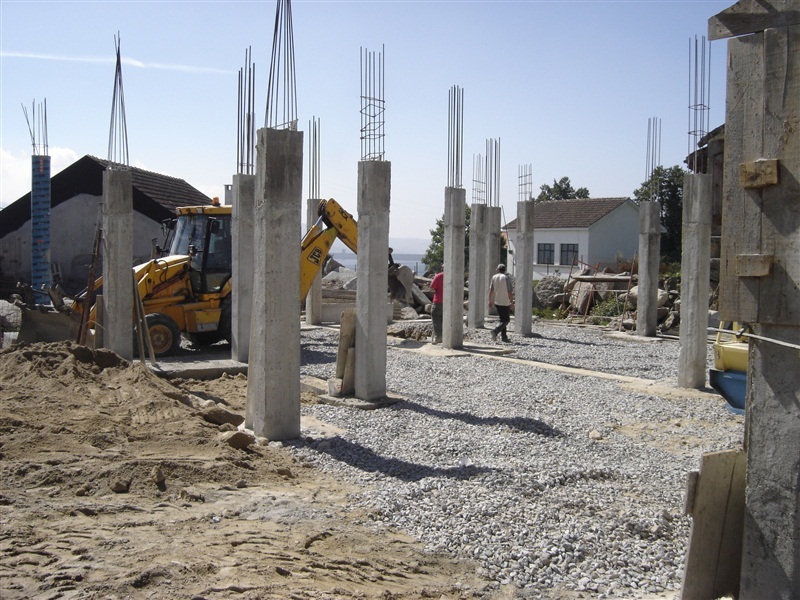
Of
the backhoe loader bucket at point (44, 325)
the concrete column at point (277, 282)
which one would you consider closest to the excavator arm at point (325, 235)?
the backhoe loader bucket at point (44, 325)

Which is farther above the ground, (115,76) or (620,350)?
(115,76)

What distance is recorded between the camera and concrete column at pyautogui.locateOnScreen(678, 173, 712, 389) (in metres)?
11.3

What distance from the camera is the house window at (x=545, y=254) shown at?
43.8 meters

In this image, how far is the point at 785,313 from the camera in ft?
12.9

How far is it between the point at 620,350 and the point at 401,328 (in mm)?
5393

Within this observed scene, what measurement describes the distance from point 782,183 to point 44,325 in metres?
11.9

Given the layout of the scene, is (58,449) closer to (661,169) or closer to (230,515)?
(230,515)

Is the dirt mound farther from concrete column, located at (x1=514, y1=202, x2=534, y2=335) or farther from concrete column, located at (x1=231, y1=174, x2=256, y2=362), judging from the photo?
concrete column, located at (x1=514, y1=202, x2=534, y2=335)

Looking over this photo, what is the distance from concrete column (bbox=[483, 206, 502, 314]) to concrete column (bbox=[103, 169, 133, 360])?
10.9 m

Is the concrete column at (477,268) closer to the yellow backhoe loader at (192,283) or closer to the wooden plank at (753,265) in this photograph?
the yellow backhoe loader at (192,283)

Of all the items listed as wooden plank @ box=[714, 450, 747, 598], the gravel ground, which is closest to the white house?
the gravel ground

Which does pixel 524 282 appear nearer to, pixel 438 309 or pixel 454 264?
pixel 438 309

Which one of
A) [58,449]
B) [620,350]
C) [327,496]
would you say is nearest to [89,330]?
[58,449]

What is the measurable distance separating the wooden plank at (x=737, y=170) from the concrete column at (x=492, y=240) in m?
16.7
